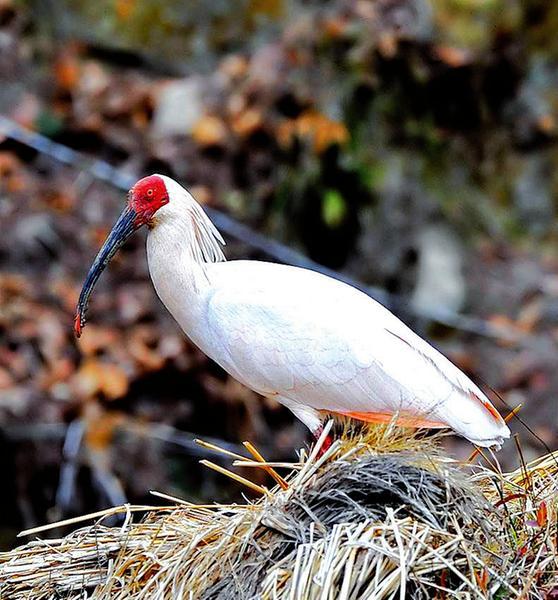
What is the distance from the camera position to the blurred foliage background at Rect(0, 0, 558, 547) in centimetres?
641

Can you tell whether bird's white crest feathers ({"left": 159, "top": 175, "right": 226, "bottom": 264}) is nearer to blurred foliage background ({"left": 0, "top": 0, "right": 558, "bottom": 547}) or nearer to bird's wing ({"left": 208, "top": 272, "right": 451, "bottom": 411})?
bird's wing ({"left": 208, "top": 272, "right": 451, "bottom": 411})

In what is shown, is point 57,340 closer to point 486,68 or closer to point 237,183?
point 237,183

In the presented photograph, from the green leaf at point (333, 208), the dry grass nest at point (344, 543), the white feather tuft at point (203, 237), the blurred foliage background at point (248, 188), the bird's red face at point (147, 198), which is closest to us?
the dry grass nest at point (344, 543)

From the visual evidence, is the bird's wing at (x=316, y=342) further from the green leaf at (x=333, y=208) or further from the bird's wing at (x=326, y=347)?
the green leaf at (x=333, y=208)

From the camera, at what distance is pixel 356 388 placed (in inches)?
163

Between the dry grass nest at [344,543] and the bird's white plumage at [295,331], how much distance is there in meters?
0.75

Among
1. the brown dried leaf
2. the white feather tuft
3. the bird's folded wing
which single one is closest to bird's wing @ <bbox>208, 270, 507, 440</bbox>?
the bird's folded wing

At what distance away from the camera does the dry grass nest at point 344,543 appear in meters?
2.69

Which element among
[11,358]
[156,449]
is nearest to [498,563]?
[156,449]

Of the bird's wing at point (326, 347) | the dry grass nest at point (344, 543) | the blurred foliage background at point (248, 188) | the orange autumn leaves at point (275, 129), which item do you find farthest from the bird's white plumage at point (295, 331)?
the orange autumn leaves at point (275, 129)

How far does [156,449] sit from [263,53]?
3.10 metres

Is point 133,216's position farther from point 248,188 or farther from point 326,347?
point 248,188

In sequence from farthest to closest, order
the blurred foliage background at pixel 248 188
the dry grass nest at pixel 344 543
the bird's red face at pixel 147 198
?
the blurred foliage background at pixel 248 188, the bird's red face at pixel 147 198, the dry grass nest at pixel 344 543

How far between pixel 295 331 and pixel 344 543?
1.53 meters
